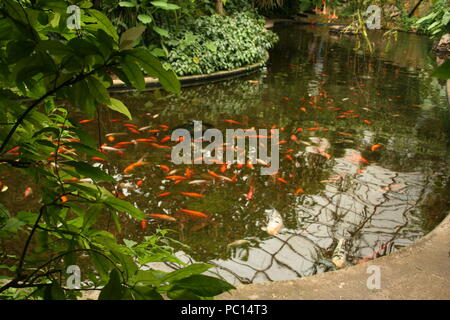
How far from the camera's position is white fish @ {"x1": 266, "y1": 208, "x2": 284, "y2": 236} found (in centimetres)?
356

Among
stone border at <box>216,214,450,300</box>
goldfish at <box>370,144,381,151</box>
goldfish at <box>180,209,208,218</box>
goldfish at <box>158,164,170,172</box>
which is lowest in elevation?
goldfish at <box>180,209,208,218</box>

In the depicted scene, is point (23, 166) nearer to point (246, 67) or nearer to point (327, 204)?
point (327, 204)

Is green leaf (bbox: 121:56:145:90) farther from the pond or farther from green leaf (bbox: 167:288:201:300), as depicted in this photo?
the pond

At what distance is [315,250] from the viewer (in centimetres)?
336

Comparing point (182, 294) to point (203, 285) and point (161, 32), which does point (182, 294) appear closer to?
point (203, 285)

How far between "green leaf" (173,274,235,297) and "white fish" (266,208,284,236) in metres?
2.95

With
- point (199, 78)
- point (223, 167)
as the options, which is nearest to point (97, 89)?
point (223, 167)

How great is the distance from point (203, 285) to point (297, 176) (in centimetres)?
405

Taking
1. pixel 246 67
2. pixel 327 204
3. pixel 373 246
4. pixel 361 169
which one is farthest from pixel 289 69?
pixel 373 246

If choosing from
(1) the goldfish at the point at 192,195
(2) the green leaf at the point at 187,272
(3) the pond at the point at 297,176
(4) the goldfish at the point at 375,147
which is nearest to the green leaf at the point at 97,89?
(2) the green leaf at the point at 187,272

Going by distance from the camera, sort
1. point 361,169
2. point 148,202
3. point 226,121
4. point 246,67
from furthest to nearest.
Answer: point 246,67
point 226,121
point 361,169
point 148,202

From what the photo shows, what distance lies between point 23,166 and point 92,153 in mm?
155

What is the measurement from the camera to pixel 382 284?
2.49m

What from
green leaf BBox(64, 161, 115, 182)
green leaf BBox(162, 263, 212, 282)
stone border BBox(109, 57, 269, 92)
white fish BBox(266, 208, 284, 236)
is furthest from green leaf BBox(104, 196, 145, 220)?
stone border BBox(109, 57, 269, 92)
